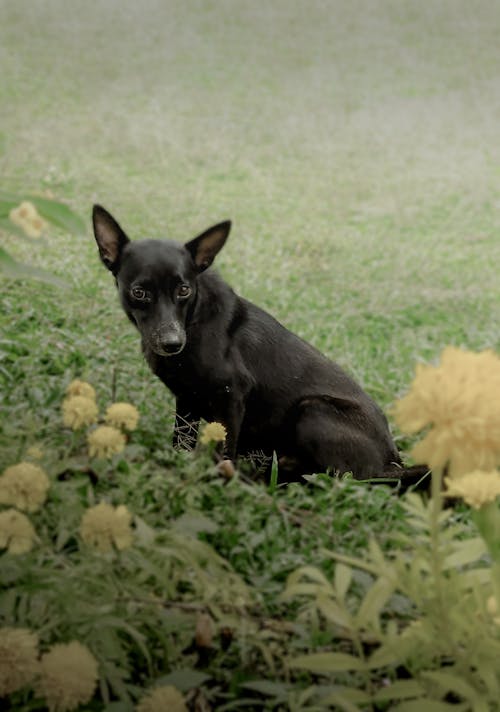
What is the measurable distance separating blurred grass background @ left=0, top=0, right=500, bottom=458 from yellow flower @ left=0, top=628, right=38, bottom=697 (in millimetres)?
505

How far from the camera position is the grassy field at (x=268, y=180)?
3302mm

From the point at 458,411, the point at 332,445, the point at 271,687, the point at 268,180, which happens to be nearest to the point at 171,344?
the point at 332,445

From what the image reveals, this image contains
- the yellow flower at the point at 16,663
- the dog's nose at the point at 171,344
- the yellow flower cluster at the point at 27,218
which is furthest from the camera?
the dog's nose at the point at 171,344

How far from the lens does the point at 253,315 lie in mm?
3588

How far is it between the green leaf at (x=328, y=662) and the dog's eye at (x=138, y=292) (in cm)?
209

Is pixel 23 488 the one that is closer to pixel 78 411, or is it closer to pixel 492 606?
pixel 78 411

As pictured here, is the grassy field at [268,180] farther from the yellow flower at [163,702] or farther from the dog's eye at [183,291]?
the dog's eye at [183,291]

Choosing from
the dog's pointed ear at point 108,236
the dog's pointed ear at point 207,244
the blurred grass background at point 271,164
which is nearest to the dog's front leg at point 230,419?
the blurred grass background at point 271,164

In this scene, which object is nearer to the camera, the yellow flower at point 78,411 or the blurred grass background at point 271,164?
the yellow flower at point 78,411

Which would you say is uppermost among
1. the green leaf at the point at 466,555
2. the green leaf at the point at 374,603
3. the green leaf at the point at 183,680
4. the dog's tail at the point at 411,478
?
the green leaf at the point at 466,555

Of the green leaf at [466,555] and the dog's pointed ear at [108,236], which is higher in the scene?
the dog's pointed ear at [108,236]

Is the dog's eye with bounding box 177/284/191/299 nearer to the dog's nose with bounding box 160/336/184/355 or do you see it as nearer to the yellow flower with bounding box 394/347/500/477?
the dog's nose with bounding box 160/336/184/355

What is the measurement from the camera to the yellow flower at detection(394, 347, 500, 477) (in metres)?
1.21

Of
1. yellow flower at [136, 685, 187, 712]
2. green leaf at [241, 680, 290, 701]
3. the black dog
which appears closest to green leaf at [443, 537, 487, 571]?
green leaf at [241, 680, 290, 701]
